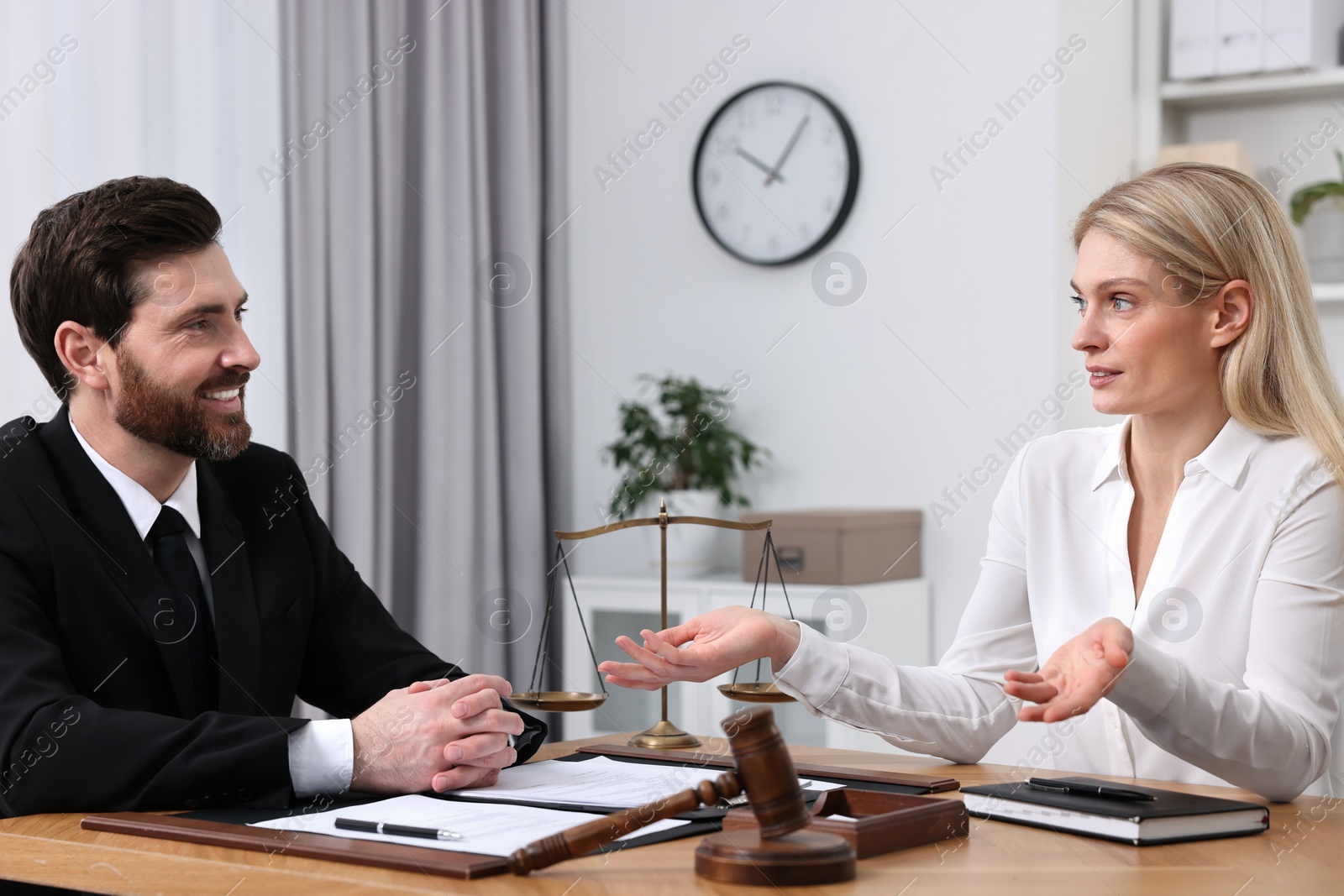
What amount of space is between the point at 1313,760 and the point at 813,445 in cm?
Answer: 222

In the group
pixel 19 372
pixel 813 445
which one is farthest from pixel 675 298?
pixel 19 372

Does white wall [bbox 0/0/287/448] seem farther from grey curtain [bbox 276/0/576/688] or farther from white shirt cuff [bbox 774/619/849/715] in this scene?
white shirt cuff [bbox 774/619/849/715]

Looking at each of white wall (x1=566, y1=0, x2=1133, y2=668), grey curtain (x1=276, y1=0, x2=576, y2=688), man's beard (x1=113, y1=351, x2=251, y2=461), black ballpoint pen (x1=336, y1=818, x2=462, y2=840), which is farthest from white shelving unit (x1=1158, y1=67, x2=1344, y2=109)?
black ballpoint pen (x1=336, y1=818, x2=462, y2=840)

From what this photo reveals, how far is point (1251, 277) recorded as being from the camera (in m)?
1.75

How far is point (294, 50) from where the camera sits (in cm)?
320

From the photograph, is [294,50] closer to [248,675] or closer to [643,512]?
[643,512]

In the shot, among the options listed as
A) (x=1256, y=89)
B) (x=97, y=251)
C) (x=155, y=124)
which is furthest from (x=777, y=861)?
(x=1256, y=89)

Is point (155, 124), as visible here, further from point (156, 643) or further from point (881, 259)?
point (881, 259)

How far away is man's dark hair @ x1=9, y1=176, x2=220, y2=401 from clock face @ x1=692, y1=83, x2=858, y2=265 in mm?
2079

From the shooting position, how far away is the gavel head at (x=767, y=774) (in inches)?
42.3

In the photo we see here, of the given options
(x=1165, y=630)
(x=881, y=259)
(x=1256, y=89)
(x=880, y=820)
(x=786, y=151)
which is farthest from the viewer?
(x=786, y=151)

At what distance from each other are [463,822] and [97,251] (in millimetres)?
970

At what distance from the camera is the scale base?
5.82ft

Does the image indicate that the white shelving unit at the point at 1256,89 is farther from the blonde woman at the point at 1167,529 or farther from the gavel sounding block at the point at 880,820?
the gavel sounding block at the point at 880,820
